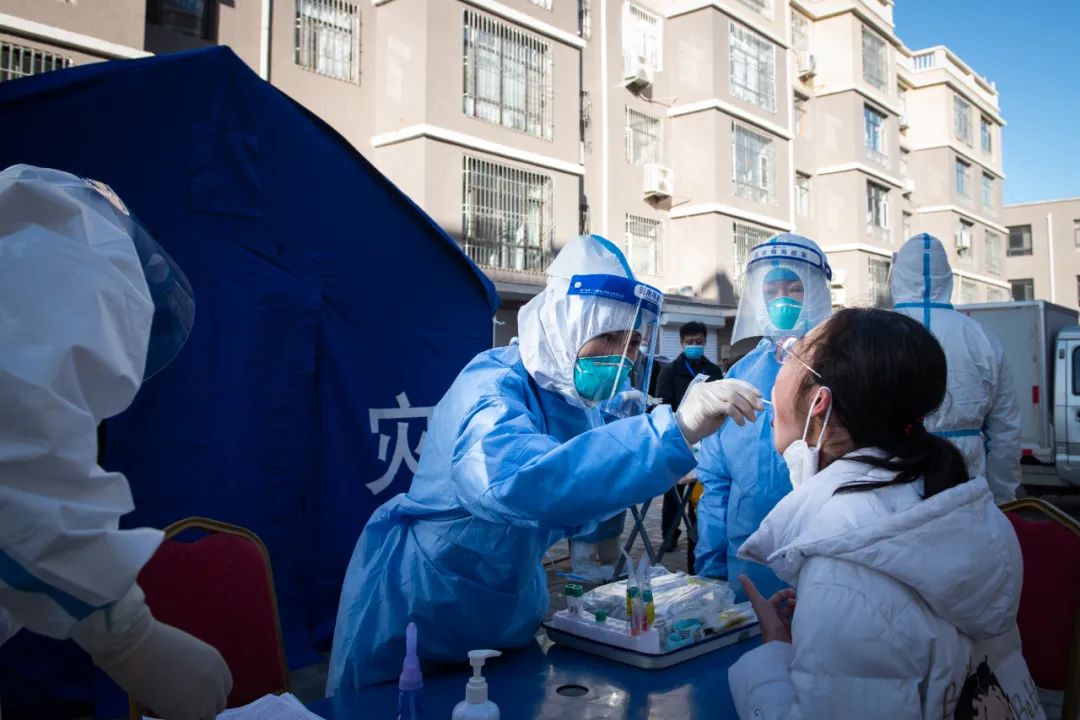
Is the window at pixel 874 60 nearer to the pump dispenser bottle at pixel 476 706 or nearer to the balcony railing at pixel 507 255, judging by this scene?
the balcony railing at pixel 507 255

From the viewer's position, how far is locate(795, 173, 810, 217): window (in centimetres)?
2377

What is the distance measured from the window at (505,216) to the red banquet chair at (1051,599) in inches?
463

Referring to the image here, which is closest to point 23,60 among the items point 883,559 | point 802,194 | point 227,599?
point 227,599

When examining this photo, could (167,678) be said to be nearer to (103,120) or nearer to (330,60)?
(103,120)

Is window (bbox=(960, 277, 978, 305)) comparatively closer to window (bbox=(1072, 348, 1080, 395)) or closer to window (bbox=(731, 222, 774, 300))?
window (bbox=(731, 222, 774, 300))

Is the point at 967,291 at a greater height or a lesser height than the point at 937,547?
greater

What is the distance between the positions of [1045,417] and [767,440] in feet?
23.1

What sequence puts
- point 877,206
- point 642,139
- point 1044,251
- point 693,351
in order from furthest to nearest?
1. point 1044,251
2. point 877,206
3. point 642,139
4. point 693,351

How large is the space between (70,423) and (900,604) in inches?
49.4

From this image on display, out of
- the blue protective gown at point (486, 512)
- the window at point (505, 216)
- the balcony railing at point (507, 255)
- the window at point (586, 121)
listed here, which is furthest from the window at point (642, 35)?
the blue protective gown at point (486, 512)

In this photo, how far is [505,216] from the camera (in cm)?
1424

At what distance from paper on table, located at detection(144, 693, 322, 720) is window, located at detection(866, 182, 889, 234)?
26.4 metres

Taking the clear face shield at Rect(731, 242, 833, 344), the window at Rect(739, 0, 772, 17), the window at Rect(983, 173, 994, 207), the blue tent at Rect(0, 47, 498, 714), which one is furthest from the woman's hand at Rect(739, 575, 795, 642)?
the window at Rect(983, 173, 994, 207)

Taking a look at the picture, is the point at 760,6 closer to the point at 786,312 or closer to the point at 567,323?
the point at 786,312
